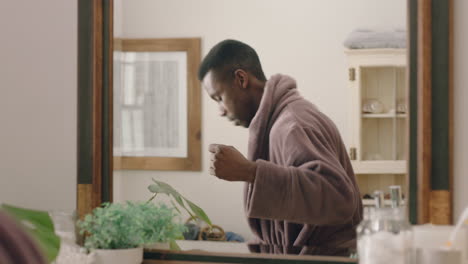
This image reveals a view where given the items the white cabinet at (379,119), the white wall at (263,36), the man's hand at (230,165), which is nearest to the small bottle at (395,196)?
the white cabinet at (379,119)

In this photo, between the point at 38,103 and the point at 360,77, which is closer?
the point at 360,77

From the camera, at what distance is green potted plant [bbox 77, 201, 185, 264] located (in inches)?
42.7

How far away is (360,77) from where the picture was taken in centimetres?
104

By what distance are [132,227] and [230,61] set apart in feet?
1.30

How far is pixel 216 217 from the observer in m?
1.11

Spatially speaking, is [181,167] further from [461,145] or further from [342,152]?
[461,145]

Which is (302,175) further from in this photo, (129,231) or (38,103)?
(38,103)

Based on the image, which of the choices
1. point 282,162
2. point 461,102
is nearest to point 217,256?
point 282,162

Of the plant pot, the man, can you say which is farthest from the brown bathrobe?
the plant pot

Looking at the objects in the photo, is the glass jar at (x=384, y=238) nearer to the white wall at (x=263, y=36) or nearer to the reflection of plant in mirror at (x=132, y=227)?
the white wall at (x=263, y=36)

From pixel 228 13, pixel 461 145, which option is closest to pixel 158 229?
pixel 228 13

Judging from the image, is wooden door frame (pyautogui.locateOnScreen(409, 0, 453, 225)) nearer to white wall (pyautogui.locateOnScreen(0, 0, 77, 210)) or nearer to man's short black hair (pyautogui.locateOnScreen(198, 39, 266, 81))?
man's short black hair (pyautogui.locateOnScreen(198, 39, 266, 81))

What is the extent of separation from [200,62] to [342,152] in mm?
342

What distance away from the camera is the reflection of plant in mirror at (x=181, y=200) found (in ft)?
3.66
